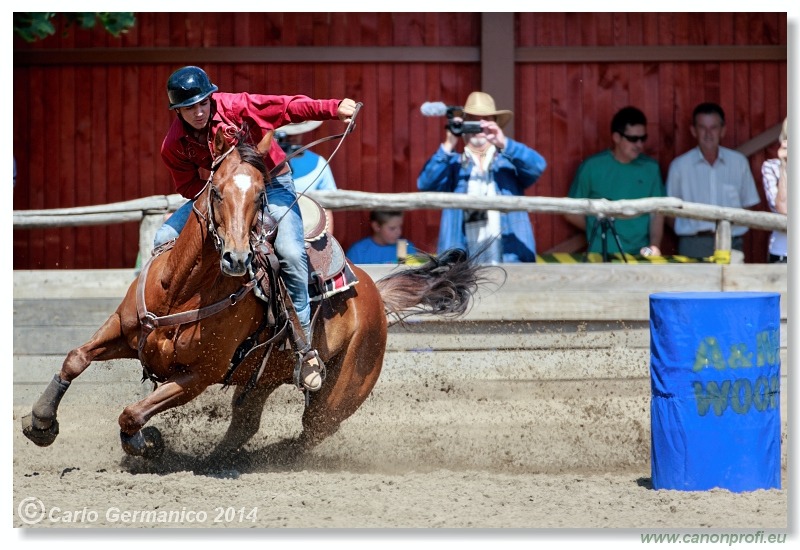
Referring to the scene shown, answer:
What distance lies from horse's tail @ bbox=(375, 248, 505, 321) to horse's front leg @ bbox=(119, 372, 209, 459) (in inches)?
70.3

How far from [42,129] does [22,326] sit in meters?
2.57

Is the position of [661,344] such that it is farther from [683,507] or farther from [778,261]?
[778,261]

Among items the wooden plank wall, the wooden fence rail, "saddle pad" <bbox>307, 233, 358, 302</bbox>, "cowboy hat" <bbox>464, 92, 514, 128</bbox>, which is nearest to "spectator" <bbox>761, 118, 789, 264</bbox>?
the wooden plank wall

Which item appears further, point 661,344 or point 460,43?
point 460,43

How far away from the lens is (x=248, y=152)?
19.4 ft

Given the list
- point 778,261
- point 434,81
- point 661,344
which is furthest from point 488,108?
point 661,344

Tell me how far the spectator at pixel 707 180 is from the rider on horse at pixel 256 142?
454 centimetres

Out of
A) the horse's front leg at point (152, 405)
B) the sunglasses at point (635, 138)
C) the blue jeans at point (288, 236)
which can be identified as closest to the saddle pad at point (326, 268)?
the blue jeans at point (288, 236)

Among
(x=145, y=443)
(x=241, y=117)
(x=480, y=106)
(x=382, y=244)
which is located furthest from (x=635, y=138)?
(x=145, y=443)

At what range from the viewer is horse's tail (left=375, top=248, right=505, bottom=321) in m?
7.89

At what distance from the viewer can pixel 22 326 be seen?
28.8 ft

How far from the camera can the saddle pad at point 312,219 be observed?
23.0 ft

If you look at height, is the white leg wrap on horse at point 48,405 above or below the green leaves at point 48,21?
below

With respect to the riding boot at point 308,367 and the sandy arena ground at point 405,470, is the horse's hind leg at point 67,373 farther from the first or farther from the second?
the riding boot at point 308,367
